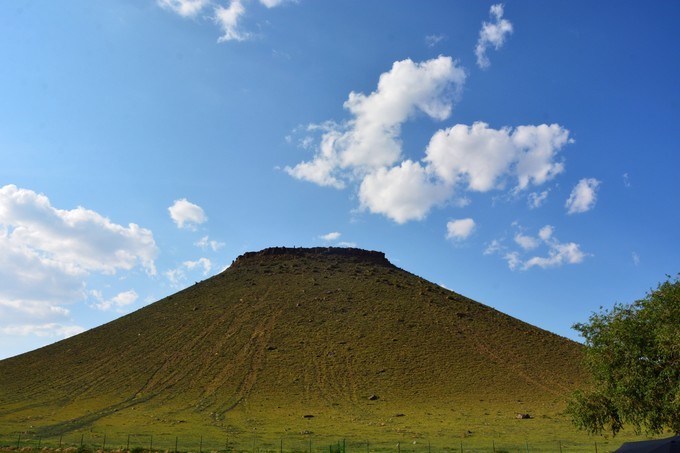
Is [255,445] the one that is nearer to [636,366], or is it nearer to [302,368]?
[636,366]

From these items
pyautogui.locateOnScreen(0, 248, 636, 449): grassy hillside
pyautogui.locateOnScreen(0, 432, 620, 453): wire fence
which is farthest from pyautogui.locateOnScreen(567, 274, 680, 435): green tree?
pyautogui.locateOnScreen(0, 248, 636, 449): grassy hillside

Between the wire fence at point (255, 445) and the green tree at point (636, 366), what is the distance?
6.93 m

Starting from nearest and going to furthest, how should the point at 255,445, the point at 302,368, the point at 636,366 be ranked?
the point at 636,366
the point at 255,445
the point at 302,368

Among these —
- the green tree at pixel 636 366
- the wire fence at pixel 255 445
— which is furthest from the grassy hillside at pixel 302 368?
the green tree at pixel 636 366

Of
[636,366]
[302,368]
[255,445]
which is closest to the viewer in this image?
[636,366]

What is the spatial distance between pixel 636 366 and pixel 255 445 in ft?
93.6

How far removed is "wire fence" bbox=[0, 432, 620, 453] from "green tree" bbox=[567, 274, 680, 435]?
273 inches

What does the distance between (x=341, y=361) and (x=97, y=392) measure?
3716 cm

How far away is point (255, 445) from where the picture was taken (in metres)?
42.1

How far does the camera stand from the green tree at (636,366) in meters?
28.1

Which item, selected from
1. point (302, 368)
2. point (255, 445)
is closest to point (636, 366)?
point (255, 445)

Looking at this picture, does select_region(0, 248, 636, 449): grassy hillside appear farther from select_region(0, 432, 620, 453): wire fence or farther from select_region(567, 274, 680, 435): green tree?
select_region(567, 274, 680, 435): green tree

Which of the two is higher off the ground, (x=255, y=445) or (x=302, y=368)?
(x=302, y=368)

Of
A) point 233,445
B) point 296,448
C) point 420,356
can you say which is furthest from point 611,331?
point 420,356
